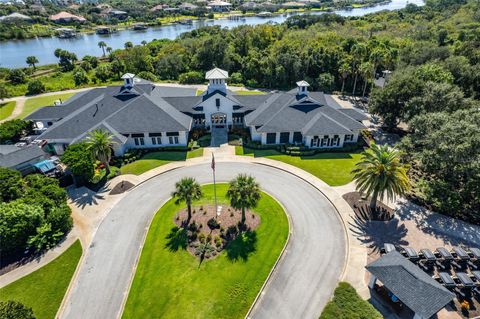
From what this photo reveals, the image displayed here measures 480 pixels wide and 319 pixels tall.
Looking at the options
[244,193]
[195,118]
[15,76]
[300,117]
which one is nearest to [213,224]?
[244,193]

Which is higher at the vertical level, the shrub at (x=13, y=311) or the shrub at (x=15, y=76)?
the shrub at (x=15, y=76)

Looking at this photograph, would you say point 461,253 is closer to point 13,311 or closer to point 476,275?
point 476,275

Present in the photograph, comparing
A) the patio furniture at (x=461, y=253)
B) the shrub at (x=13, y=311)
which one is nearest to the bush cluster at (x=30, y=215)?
the shrub at (x=13, y=311)

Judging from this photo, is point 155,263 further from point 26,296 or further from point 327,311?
point 327,311

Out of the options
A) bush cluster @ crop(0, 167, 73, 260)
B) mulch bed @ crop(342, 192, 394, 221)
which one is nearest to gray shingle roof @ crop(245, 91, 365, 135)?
mulch bed @ crop(342, 192, 394, 221)

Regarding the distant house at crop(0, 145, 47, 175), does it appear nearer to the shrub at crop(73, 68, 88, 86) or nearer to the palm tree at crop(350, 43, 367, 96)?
the shrub at crop(73, 68, 88, 86)

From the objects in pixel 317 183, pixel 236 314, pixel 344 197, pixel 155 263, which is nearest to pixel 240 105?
pixel 317 183

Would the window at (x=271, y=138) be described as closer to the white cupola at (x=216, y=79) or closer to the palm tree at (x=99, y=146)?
the white cupola at (x=216, y=79)
